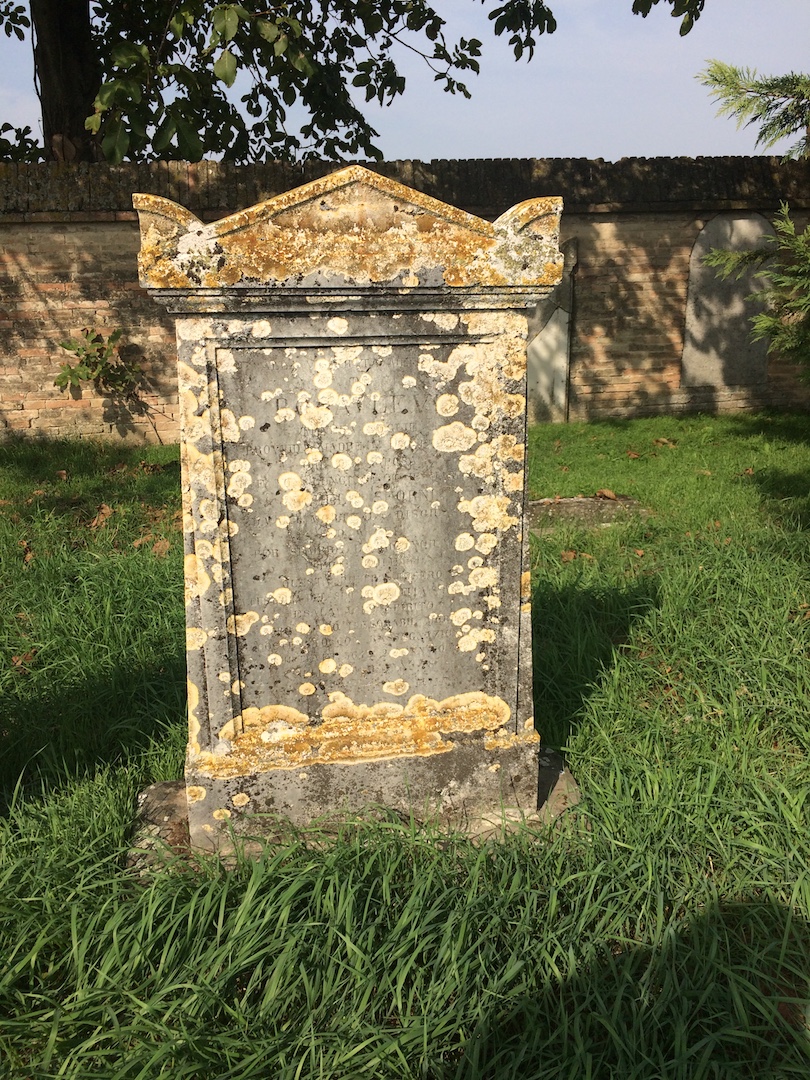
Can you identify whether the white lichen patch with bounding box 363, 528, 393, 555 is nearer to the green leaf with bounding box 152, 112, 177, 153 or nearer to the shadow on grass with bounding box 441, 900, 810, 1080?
the shadow on grass with bounding box 441, 900, 810, 1080

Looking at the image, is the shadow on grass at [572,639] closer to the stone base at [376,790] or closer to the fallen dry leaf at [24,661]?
the stone base at [376,790]

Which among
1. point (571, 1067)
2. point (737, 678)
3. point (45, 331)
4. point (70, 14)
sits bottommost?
point (571, 1067)

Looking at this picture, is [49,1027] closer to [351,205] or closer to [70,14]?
[351,205]

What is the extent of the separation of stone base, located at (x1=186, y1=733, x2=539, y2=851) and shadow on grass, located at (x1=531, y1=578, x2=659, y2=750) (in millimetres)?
542

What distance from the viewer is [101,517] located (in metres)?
6.37

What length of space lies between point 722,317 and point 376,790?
871 cm

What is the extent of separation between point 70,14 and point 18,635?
22.8 ft

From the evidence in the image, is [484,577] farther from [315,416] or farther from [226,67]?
[226,67]

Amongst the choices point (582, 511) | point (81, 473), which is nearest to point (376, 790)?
point (582, 511)

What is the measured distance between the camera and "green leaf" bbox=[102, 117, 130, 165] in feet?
18.0

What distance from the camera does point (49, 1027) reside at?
2.12 meters

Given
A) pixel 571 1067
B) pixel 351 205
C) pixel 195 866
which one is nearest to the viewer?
pixel 571 1067

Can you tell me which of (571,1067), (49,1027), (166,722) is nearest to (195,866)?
(49,1027)

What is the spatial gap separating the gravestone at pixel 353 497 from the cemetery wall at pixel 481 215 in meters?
6.35
